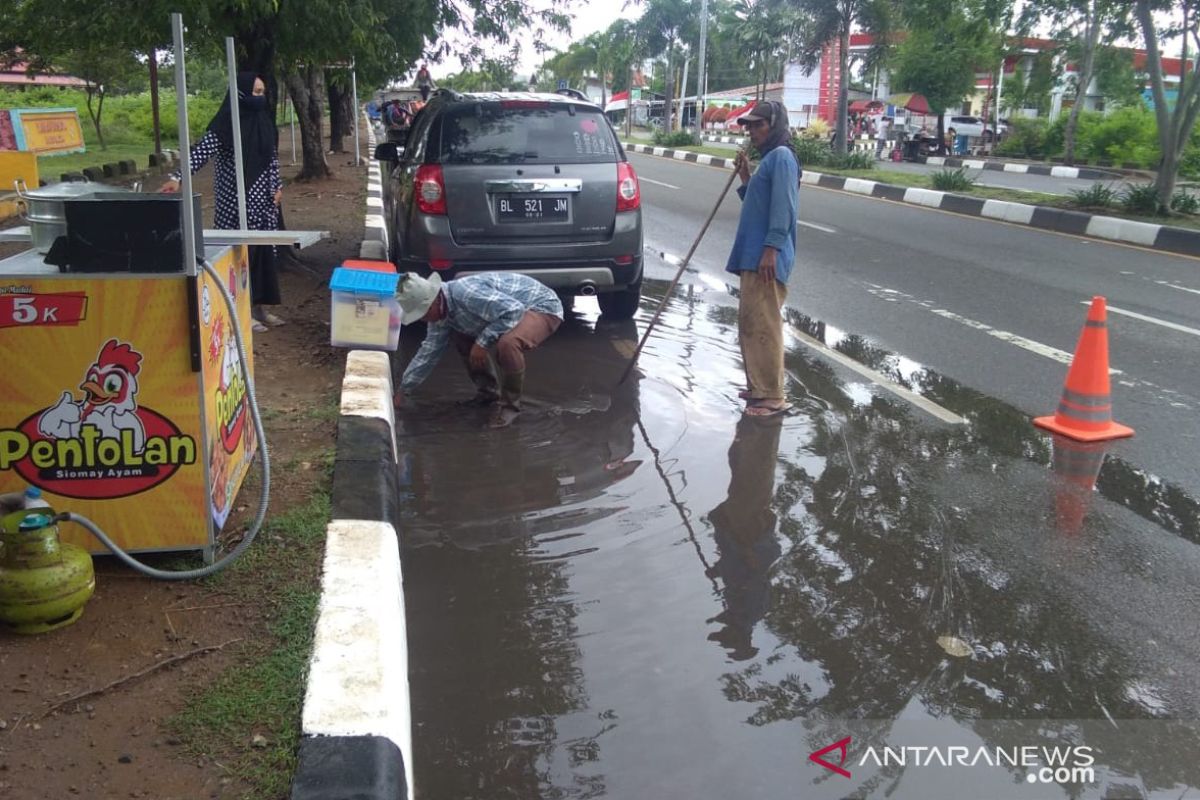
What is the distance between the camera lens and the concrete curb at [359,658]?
2393 mm

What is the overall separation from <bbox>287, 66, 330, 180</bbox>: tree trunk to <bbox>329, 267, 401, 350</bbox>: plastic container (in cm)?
1180

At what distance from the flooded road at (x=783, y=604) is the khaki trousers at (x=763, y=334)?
221 millimetres

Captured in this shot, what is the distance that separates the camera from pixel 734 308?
9.05 metres

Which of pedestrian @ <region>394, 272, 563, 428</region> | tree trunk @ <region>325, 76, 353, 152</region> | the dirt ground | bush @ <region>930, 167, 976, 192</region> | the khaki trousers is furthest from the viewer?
tree trunk @ <region>325, 76, 353, 152</region>

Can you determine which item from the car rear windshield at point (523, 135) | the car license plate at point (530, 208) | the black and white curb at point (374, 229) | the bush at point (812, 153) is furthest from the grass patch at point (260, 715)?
the bush at point (812, 153)

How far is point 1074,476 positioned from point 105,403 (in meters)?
4.24

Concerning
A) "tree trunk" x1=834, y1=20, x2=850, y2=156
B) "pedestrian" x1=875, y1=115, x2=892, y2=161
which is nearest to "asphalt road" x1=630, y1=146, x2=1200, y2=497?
"tree trunk" x1=834, y1=20, x2=850, y2=156

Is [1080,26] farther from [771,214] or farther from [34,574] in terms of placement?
[34,574]

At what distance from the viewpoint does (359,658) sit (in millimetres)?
2820

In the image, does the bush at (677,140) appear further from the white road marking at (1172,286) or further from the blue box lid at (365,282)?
the blue box lid at (365,282)

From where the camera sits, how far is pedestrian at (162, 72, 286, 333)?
6.64 meters

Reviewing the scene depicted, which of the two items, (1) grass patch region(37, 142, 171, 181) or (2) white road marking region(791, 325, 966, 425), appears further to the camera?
(1) grass patch region(37, 142, 171, 181)

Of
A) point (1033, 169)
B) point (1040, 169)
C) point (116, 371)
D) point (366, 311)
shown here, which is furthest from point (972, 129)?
point (116, 371)

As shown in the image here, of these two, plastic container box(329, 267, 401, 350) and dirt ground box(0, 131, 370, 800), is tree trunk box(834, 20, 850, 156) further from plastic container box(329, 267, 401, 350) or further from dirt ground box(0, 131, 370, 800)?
dirt ground box(0, 131, 370, 800)
